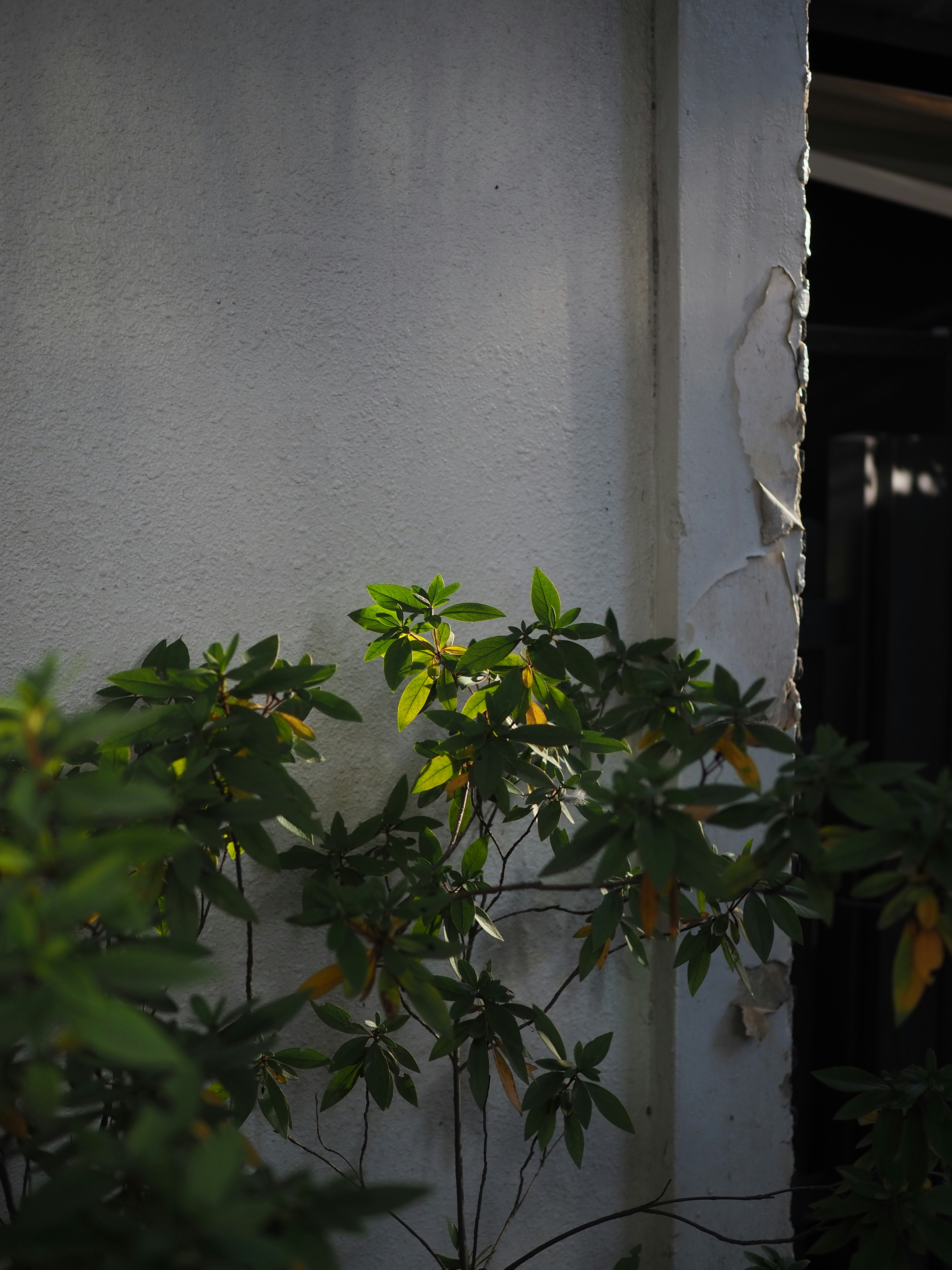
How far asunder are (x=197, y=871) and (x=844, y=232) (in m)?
2.42

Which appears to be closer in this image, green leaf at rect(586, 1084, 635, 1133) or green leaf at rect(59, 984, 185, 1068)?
green leaf at rect(59, 984, 185, 1068)

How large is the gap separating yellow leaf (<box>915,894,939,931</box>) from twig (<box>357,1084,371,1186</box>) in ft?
2.51

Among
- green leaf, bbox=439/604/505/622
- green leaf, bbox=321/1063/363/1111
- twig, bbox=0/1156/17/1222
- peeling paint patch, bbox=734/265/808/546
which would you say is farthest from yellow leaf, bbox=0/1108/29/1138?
peeling paint patch, bbox=734/265/808/546

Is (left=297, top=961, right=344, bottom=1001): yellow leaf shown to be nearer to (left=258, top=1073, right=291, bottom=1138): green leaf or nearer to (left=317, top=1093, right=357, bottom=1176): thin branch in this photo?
(left=258, top=1073, right=291, bottom=1138): green leaf

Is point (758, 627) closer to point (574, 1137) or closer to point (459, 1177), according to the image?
point (574, 1137)

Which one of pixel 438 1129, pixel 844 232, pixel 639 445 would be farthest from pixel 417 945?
pixel 844 232

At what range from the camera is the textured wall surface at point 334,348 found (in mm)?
1135

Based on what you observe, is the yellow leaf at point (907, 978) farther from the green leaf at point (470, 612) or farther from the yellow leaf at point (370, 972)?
the green leaf at point (470, 612)

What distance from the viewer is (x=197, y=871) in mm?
727

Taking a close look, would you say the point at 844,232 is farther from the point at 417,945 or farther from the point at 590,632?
the point at 417,945

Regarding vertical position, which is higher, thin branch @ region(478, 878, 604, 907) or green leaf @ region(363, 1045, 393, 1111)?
thin branch @ region(478, 878, 604, 907)

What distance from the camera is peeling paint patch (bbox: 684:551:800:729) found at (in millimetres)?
1293

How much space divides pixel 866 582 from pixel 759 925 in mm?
1522

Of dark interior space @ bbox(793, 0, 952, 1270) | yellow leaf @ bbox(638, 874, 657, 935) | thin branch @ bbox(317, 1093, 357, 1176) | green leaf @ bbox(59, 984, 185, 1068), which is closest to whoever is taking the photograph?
green leaf @ bbox(59, 984, 185, 1068)
